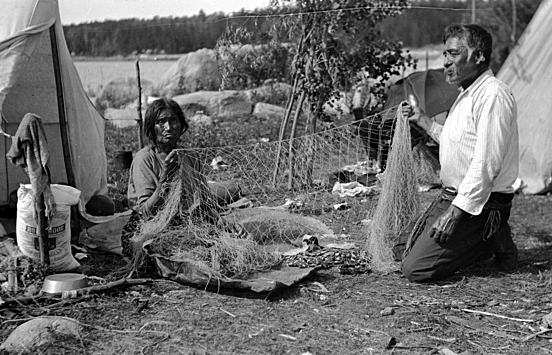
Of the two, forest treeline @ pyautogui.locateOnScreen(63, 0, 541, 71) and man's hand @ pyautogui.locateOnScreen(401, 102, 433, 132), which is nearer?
man's hand @ pyautogui.locateOnScreen(401, 102, 433, 132)

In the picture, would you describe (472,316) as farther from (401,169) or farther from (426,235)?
(401,169)

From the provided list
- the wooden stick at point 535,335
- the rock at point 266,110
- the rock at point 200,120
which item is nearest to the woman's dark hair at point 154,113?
the wooden stick at point 535,335

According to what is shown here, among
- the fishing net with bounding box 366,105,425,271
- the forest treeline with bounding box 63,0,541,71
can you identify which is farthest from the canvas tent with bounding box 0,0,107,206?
the fishing net with bounding box 366,105,425,271

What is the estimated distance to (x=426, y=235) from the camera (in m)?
4.33

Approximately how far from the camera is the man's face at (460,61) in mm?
4137

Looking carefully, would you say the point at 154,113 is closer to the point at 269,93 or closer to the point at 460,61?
the point at 460,61

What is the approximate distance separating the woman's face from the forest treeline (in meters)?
2.30

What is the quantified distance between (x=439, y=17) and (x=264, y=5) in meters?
5.92

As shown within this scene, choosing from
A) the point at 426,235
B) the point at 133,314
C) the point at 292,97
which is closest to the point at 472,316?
the point at 426,235

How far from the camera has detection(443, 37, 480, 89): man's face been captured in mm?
4137

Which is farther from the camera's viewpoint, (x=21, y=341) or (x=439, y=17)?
(x=439, y=17)

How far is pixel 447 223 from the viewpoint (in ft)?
13.5

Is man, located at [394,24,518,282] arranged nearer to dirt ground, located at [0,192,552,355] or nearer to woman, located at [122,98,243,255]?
dirt ground, located at [0,192,552,355]

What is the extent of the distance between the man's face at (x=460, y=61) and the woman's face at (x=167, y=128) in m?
1.94
